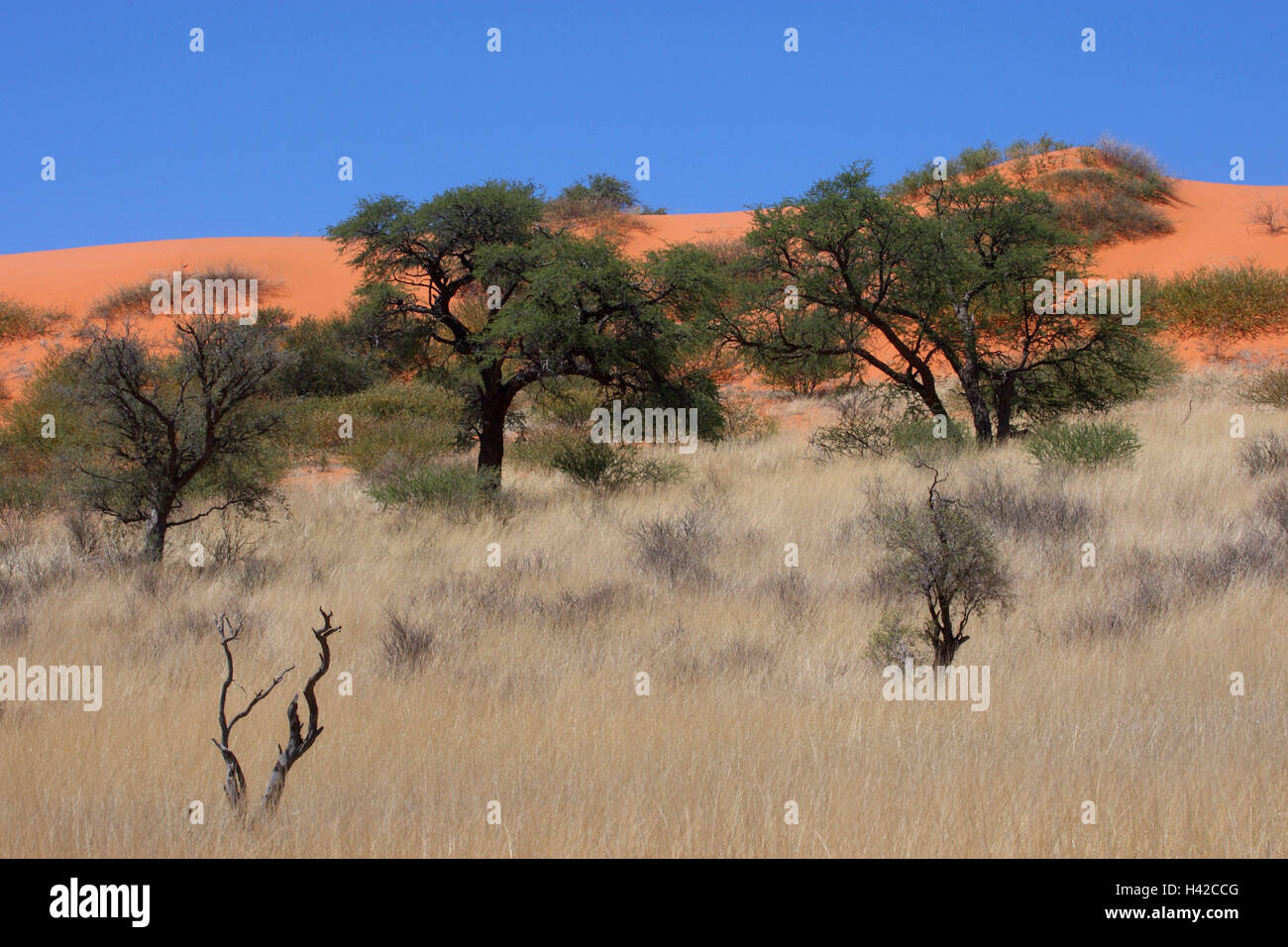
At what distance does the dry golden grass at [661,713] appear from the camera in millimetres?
4027

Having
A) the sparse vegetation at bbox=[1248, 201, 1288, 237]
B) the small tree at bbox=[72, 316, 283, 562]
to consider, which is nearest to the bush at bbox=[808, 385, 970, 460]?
the small tree at bbox=[72, 316, 283, 562]

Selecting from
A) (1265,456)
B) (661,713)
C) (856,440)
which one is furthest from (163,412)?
(1265,456)

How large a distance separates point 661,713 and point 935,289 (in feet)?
43.9

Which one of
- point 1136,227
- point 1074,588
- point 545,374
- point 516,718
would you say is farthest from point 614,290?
point 1136,227

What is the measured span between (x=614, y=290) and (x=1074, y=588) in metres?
7.67

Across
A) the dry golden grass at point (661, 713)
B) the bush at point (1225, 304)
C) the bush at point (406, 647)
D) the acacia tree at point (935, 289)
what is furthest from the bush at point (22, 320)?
the bush at point (1225, 304)

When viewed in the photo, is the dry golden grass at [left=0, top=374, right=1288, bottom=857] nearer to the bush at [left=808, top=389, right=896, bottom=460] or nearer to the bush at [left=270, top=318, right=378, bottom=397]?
the bush at [left=808, top=389, right=896, bottom=460]

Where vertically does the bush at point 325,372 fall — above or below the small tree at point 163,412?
above

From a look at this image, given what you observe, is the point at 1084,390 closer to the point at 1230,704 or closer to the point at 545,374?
the point at 545,374

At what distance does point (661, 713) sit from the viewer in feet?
18.0

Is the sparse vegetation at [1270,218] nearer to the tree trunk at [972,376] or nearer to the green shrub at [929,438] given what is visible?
the tree trunk at [972,376]

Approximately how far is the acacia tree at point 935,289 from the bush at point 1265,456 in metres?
4.50

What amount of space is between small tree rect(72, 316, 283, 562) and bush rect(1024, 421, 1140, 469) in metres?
10.2

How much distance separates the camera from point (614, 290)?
44.3 feet
